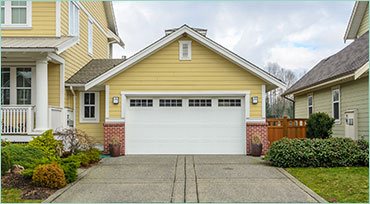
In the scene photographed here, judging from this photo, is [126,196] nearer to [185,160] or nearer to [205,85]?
[185,160]

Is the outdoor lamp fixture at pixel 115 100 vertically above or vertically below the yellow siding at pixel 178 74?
below

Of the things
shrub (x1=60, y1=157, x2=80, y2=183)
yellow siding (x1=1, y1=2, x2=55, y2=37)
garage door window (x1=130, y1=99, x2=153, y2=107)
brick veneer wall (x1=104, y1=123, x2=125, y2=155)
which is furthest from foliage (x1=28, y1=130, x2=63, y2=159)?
yellow siding (x1=1, y1=2, x2=55, y2=37)

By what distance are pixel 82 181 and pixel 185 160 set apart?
4608mm

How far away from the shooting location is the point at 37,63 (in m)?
14.7

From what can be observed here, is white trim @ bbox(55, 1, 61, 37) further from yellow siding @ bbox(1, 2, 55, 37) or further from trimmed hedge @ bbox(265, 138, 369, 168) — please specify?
trimmed hedge @ bbox(265, 138, 369, 168)

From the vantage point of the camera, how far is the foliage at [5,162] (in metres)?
10.2

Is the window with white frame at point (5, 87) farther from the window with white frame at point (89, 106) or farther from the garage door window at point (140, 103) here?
the garage door window at point (140, 103)

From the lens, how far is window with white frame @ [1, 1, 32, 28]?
1622 centimetres

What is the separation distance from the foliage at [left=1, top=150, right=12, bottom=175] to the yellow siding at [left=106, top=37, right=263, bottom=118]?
589 cm

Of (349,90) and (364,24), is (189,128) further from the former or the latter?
(364,24)

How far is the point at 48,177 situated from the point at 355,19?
19955 mm

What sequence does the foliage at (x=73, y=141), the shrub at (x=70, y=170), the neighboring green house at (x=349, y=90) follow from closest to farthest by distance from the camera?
the shrub at (x=70, y=170), the foliage at (x=73, y=141), the neighboring green house at (x=349, y=90)

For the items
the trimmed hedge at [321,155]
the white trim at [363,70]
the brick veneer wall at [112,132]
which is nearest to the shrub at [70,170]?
the brick veneer wall at [112,132]

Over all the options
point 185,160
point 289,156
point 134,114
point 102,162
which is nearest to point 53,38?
point 134,114
